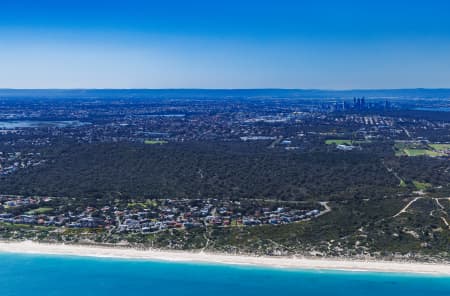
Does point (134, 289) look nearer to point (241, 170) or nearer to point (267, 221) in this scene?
point (267, 221)

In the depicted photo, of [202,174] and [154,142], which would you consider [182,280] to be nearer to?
[202,174]

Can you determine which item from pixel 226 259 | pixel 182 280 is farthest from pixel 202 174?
pixel 182 280

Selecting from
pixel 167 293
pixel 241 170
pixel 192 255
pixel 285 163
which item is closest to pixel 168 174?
pixel 241 170

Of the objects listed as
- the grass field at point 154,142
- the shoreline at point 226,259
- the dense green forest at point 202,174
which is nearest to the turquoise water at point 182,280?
the shoreline at point 226,259

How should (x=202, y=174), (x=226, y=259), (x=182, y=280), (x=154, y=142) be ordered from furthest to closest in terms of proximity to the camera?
(x=154, y=142) → (x=202, y=174) → (x=226, y=259) → (x=182, y=280)

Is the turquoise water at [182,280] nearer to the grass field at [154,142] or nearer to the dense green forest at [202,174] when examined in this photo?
the dense green forest at [202,174]
